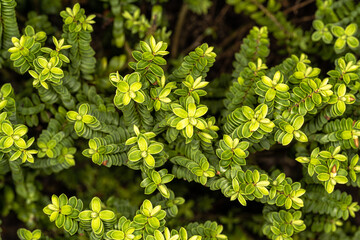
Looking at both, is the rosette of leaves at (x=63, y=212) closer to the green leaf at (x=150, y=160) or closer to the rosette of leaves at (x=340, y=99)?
the green leaf at (x=150, y=160)

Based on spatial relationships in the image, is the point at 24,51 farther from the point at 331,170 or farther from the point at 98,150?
the point at 331,170

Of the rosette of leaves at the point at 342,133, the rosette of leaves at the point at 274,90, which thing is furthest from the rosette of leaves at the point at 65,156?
the rosette of leaves at the point at 342,133

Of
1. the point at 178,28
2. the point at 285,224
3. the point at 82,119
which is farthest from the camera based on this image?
the point at 178,28

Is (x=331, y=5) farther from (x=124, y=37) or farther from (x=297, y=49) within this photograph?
(x=124, y=37)

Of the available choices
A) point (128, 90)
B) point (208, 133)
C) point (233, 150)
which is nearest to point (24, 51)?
point (128, 90)

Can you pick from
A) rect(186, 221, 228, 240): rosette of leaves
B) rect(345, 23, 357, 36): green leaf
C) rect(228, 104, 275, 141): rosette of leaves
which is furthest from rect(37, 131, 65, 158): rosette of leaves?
rect(345, 23, 357, 36): green leaf
